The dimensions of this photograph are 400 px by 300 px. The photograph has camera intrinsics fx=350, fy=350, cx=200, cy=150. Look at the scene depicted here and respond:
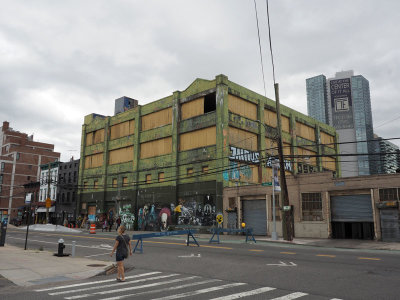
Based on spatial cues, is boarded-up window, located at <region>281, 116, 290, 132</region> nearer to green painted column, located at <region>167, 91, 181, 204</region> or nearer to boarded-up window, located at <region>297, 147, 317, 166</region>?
boarded-up window, located at <region>297, 147, 317, 166</region>

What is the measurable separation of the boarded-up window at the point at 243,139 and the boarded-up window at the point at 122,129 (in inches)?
650

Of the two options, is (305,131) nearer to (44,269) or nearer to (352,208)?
(352,208)

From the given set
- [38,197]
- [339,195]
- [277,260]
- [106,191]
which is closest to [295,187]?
Result: [339,195]

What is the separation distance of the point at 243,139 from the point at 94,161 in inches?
1050

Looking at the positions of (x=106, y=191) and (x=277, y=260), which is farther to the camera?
(x=106, y=191)

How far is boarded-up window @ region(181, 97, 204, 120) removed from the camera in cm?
4016

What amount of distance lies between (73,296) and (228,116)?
30912 mm

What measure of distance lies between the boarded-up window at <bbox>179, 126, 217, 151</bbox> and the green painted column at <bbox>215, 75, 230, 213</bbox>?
1.12 meters

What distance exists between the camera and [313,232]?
29.0 metres

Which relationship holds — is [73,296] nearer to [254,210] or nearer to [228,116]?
[254,210]

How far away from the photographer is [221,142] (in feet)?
120

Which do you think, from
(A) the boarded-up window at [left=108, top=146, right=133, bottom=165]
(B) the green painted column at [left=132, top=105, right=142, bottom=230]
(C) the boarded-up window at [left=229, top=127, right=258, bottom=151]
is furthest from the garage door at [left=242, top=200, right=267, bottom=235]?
(A) the boarded-up window at [left=108, top=146, right=133, bottom=165]

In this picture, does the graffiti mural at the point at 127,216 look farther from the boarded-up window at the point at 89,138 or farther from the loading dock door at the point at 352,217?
the loading dock door at the point at 352,217

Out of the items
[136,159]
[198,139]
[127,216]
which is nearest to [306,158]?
[198,139]
